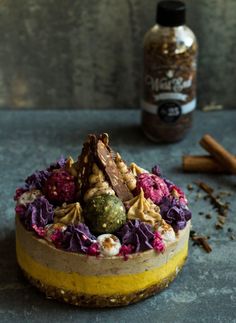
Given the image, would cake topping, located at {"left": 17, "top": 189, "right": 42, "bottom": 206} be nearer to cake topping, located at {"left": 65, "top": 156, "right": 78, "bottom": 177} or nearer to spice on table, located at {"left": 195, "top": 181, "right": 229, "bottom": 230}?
cake topping, located at {"left": 65, "top": 156, "right": 78, "bottom": 177}

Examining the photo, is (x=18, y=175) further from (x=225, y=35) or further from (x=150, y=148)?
(x=225, y=35)

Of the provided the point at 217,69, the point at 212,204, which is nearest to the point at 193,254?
the point at 212,204

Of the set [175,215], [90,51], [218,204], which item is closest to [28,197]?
[175,215]

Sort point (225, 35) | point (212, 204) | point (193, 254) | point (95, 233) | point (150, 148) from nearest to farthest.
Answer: point (95, 233) → point (193, 254) → point (212, 204) → point (150, 148) → point (225, 35)

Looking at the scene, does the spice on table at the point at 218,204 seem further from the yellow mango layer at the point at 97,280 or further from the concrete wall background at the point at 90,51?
the concrete wall background at the point at 90,51

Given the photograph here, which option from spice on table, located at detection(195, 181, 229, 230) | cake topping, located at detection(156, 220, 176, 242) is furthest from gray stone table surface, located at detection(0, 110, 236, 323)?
cake topping, located at detection(156, 220, 176, 242)

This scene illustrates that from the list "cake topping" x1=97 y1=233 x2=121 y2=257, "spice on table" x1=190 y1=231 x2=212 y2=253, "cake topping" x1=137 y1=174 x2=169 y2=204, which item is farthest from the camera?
"spice on table" x1=190 y1=231 x2=212 y2=253

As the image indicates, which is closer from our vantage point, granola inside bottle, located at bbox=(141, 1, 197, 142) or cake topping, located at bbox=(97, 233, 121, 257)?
cake topping, located at bbox=(97, 233, 121, 257)
